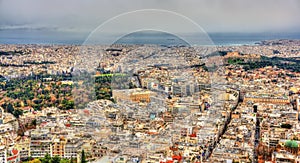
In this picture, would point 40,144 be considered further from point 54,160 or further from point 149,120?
point 149,120

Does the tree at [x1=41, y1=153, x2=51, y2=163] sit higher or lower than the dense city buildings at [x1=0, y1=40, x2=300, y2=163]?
lower

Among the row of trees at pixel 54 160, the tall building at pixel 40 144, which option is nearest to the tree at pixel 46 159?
the row of trees at pixel 54 160

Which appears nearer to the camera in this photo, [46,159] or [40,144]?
[46,159]

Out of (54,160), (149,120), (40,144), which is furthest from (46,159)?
(149,120)

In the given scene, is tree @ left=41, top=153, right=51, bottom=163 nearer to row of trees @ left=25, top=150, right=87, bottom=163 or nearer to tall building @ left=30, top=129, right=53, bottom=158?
row of trees @ left=25, top=150, right=87, bottom=163

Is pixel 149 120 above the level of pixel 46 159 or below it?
above

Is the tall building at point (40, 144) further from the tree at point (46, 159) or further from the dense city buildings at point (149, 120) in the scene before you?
the tree at point (46, 159)

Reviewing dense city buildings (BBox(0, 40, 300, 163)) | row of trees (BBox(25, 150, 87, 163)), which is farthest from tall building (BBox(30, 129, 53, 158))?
row of trees (BBox(25, 150, 87, 163))

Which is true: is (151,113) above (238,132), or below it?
above

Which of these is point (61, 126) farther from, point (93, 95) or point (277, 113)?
point (277, 113)

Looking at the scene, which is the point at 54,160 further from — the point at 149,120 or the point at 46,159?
the point at 149,120

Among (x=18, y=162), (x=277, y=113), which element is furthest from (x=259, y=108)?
(x=18, y=162)
